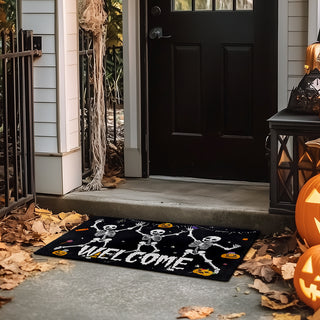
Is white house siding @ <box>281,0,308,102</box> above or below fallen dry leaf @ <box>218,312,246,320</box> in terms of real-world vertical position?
above

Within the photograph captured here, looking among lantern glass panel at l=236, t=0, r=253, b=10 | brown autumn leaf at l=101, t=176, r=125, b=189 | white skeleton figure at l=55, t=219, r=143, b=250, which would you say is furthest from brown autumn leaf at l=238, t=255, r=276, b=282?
lantern glass panel at l=236, t=0, r=253, b=10

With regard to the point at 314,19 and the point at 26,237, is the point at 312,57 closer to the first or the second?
the point at 314,19

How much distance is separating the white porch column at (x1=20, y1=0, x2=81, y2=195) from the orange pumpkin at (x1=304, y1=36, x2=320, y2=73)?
5.83 feet

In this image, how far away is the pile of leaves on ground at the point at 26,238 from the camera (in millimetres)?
4359

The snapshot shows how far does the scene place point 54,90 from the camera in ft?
18.2

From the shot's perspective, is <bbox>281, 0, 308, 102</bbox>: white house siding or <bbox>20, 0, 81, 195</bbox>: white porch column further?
<bbox>20, 0, 81, 195</bbox>: white porch column

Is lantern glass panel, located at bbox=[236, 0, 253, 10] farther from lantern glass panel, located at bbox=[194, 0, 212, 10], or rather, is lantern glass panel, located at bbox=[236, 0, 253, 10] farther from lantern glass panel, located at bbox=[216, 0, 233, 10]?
lantern glass panel, located at bbox=[194, 0, 212, 10]

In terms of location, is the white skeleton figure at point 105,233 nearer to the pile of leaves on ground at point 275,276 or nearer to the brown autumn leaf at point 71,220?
the brown autumn leaf at point 71,220

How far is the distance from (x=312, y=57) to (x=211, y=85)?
113cm

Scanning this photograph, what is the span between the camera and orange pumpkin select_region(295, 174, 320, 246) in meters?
4.37

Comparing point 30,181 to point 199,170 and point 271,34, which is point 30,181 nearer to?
point 199,170

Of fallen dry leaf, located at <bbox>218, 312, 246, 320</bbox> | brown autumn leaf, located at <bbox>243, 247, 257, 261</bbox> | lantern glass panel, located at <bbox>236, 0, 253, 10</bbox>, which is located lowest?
fallen dry leaf, located at <bbox>218, 312, 246, 320</bbox>

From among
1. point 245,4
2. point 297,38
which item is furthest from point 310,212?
point 245,4

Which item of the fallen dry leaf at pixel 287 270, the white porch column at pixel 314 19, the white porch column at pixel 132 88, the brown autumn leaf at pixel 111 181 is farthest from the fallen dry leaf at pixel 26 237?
the white porch column at pixel 314 19
